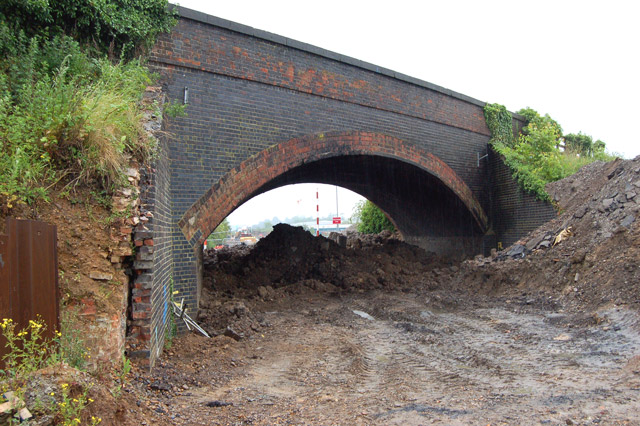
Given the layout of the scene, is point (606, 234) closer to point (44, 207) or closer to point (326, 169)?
point (326, 169)

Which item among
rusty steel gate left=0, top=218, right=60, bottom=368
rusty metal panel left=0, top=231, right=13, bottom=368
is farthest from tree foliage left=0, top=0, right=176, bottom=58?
rusty metal panel left=0, top=231, right=13, bottom=368

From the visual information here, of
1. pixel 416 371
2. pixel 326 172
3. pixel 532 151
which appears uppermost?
pixel 532 151

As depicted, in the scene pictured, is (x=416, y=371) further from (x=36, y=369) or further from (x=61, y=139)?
(x=61, y=139)

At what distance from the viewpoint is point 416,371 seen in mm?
5145

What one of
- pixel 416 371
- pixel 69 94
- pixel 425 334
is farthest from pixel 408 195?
pixel 69 94

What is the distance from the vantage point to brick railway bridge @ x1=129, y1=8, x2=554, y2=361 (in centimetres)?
728

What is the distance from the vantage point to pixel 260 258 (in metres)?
11.7

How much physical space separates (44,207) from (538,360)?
18.6ft

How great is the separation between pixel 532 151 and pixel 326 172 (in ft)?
22.2

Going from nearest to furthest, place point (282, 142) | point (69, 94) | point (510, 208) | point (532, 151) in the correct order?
point (69, 94)
point (282, 142)
point (510, 208)
point (532, 151)

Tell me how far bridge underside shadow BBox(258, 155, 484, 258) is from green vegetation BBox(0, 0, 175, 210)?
6074mm

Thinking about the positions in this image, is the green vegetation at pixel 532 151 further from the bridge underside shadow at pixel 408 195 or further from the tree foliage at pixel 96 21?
the tree foliage at pixel 96 21

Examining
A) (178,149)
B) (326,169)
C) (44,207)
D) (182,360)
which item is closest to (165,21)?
(178,149)

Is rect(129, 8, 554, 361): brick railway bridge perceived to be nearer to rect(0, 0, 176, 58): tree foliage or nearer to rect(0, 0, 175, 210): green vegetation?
rect(0, 0, 176, 58): tree foliage
